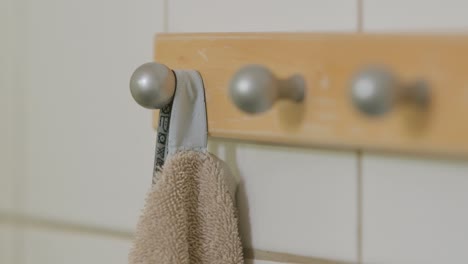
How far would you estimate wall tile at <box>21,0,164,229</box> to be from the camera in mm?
523

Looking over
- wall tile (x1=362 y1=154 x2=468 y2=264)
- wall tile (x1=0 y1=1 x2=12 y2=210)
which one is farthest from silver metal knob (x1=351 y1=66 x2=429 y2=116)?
wall tile (x1=0 y1=1 x2=12 y2=210)

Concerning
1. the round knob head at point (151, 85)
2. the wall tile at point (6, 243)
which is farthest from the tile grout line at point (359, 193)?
the wall tile at point (6, 243)

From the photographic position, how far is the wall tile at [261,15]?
435 millimetres

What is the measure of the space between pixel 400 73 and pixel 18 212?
36cm

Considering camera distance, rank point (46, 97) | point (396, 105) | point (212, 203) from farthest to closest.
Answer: point (46, 97) → point (212, 203) → point (396, 105)

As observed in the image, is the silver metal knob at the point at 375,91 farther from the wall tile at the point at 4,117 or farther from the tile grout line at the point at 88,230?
the wall tile at the point at 4,117

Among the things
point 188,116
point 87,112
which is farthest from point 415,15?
point 87,112

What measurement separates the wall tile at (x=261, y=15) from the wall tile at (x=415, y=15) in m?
0.01

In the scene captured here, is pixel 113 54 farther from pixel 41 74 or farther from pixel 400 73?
pixel 400 73

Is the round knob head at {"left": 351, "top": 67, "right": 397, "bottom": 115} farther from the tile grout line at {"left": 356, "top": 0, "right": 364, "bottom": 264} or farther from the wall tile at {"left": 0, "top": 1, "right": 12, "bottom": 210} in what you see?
the wall tile at {"left": 0, "top": 1, "right": 12, "bottom": 210}

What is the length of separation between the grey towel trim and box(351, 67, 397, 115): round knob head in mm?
150

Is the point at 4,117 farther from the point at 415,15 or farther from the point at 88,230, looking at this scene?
the point at 415,15

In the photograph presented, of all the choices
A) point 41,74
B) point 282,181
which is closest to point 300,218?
point 282,181

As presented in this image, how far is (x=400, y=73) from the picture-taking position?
34 centimetres
